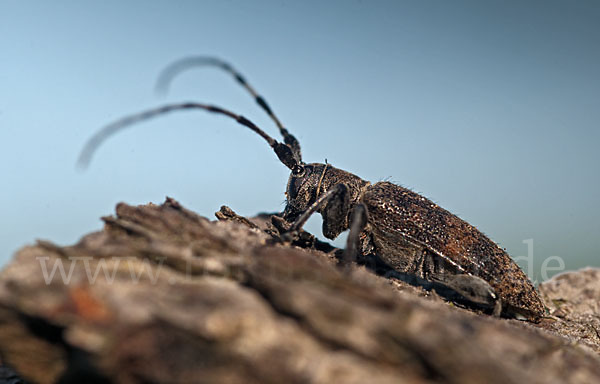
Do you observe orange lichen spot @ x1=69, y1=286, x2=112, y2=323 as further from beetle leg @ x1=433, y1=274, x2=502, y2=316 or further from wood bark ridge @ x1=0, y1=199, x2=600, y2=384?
beetle leg @ x1=433, y1=274, x2=502, y2=316

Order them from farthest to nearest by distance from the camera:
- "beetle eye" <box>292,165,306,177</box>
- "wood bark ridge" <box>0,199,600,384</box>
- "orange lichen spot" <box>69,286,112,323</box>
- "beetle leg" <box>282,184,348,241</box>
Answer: "beetle eye" <box>292,165,306,177</box> → "beetle leg" <box>282,184,348,241</box> → "orange lichen spot" <box>69,286,112,323</box> → "wood bark ridge" <box>0,199,600,384</box>

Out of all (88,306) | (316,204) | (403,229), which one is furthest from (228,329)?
(403,229)

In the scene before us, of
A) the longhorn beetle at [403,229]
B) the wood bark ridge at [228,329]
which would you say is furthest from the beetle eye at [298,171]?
the wood bark ridge at [228,329]

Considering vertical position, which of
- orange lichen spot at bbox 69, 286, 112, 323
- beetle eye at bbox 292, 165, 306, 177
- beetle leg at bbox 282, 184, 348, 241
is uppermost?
beetle eye at bbox 292, 165, 306, 177

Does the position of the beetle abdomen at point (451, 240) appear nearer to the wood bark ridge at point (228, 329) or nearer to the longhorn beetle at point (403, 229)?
the longhorn beetle at point (403, 229)

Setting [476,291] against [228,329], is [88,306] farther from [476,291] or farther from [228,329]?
[476,291]

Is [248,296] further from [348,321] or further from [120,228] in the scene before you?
[120,228]

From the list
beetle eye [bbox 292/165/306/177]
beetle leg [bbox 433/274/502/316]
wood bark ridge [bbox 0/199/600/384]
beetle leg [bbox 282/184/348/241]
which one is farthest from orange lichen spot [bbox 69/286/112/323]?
beetle leg [bbox 433/274/502/316]

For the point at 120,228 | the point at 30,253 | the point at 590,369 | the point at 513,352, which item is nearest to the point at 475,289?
the point at 590,369
